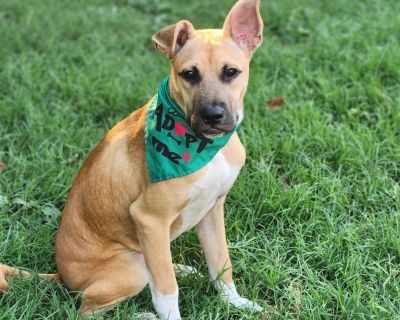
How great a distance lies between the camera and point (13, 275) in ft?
12.7

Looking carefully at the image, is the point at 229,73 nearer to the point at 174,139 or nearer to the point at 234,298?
the point at 174,139

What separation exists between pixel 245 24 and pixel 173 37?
0.42m

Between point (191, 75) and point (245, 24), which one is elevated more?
point (245, 24)

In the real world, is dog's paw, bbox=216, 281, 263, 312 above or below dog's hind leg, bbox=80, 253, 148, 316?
below

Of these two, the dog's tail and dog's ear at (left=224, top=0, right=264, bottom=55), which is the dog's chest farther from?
the dog's tail

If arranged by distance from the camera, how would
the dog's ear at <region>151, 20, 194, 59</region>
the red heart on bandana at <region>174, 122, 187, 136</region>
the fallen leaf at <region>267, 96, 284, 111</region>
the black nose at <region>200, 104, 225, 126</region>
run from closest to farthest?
the black nose at <region>200, 104, 225, 126</region>
the dog's ear at <region>151, 20, 194, 59</region>
the red heart on bandana at <region>174, 122, 187, 136</region>
the fallen leaf at <region>267, 96, 284, 111</region>

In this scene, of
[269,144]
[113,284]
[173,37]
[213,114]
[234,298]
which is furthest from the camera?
[269,144]

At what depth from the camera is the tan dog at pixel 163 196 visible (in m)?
3.38

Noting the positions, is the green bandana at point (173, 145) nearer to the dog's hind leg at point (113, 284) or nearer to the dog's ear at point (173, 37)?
the dog's ear at point (173, 37)

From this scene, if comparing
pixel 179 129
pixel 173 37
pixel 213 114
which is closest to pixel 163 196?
pixel 179 129

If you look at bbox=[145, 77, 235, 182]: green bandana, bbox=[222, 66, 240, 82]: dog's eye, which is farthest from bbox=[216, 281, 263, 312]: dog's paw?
bbox=[222, 66, 240, 82]: dog's eye

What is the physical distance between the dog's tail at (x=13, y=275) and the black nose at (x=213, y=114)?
1.40 m

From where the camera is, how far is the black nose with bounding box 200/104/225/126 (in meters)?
3.28

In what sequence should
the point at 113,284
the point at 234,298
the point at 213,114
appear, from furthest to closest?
the point at 234,298 < the point at 113,284 < the point at 213,114
